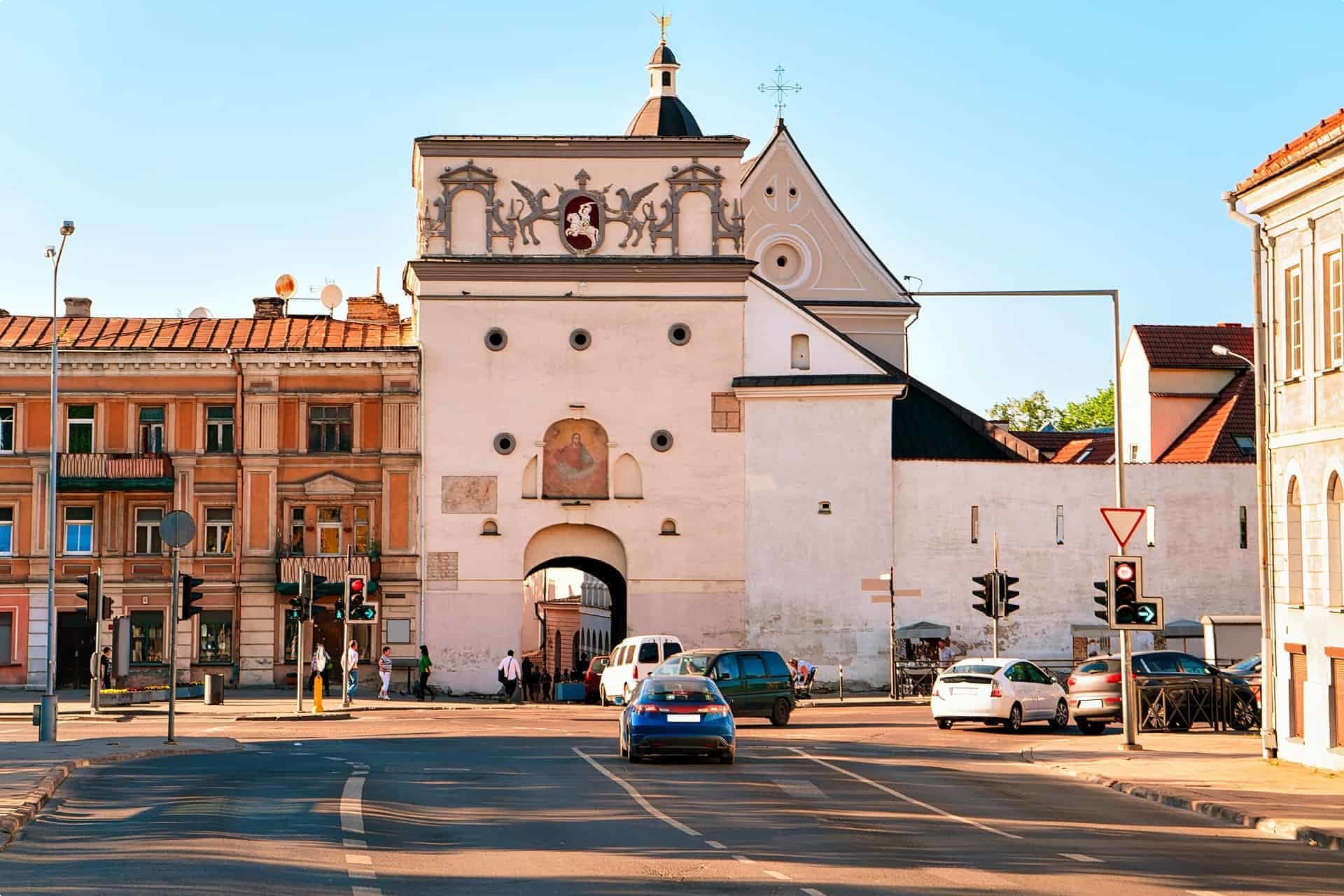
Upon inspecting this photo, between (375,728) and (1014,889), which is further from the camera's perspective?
(375,728)

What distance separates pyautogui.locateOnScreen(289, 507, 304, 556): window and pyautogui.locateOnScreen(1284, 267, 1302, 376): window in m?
36.0

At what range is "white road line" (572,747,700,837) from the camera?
21609mm

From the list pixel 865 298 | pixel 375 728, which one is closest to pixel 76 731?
pixel 375 728

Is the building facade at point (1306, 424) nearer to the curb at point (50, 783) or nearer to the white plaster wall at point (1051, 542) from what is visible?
the curb at point (50, 783)

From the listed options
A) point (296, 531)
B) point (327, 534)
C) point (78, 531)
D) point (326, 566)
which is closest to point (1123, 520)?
point (326, 566)

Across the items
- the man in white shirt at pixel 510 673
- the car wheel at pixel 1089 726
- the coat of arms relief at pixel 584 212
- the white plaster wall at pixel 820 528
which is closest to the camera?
the car wheel at pixel 1089 726

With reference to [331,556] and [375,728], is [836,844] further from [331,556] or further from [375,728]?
[331,556]

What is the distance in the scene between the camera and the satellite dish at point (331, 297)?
223 feet

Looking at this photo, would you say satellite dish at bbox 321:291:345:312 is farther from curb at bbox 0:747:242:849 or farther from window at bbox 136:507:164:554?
curb at bbox 0:747:242:849

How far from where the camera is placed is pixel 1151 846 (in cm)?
2080

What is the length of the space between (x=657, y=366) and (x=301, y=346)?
37.1 feet

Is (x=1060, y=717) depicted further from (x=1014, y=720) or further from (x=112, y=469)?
(x=112, y=469)

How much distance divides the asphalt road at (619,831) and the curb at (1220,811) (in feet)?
1.05

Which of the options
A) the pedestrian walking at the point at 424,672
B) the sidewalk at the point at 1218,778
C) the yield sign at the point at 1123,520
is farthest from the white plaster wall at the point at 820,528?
the yield sign at the point at 1123,520
